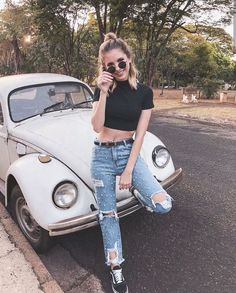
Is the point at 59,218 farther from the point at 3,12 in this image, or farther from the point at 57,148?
the point at 3,12

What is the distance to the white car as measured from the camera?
3.61 metres

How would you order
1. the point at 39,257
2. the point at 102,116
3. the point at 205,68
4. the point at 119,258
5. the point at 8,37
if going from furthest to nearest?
the point at 8,37 < the point at 205,68 < the point at 39,257 < the point at 119,258 < the point at 102,116

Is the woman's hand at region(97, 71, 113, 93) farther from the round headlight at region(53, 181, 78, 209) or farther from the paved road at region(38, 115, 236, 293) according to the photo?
the paved road at region(38, 115, 236, 293)

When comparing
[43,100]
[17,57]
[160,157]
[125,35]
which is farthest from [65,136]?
[17,57]

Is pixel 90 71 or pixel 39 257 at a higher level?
pixel 90 71

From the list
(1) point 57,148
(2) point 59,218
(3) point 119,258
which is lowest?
(3) point 119,258

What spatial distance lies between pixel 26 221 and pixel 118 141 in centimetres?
168

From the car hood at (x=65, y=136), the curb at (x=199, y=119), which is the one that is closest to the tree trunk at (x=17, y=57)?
the curb at (x=199, y=119)

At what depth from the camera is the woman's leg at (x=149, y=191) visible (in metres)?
3.02

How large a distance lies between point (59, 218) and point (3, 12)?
134ft

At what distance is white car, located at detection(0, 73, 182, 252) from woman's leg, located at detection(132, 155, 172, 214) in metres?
0.22

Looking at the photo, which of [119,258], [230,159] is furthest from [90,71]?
[119,258]

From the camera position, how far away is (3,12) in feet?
131

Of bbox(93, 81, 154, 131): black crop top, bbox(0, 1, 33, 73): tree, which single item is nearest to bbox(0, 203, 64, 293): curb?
bbox(93, 81, 154, 131): black crop top
